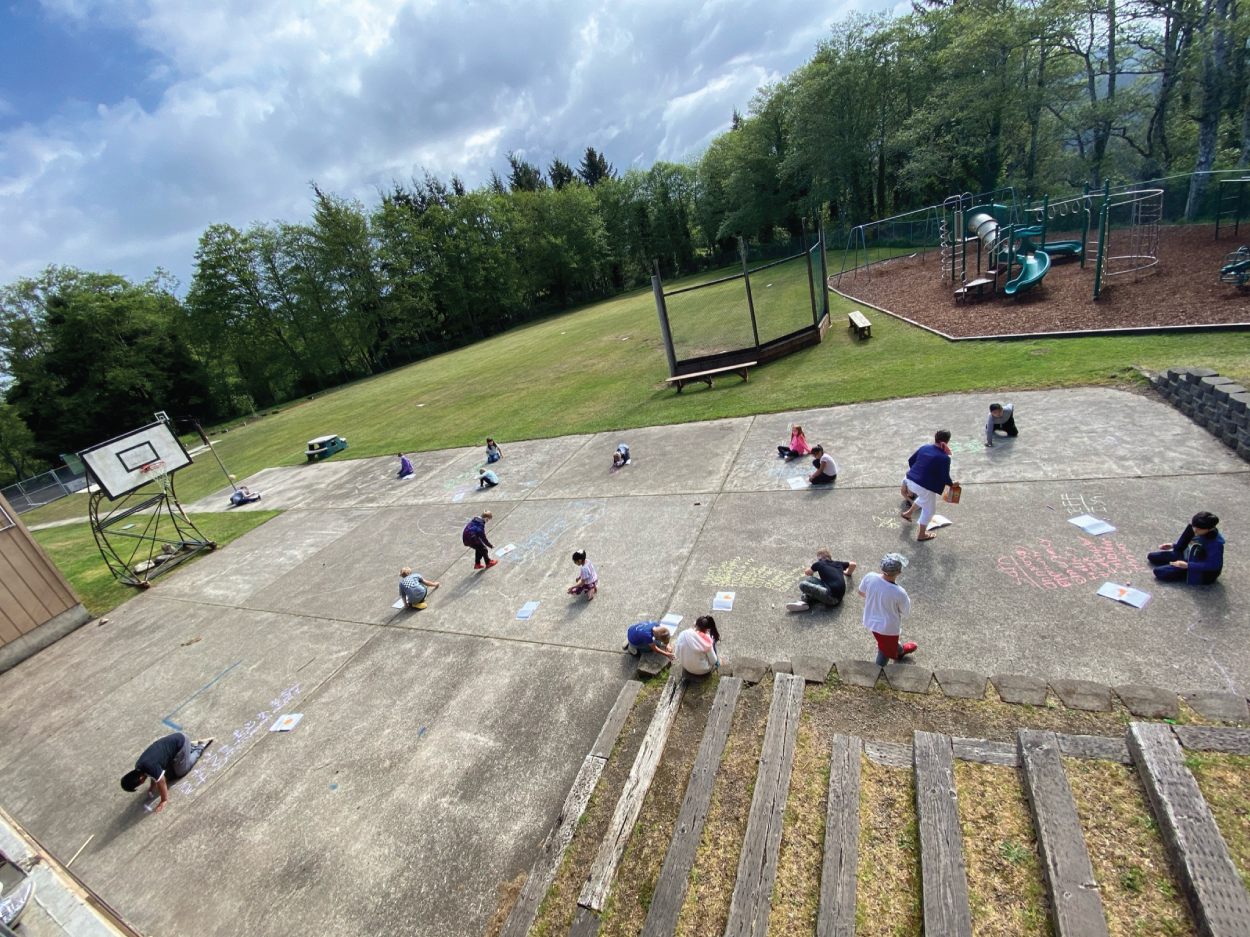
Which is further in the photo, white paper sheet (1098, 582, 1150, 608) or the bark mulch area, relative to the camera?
the bark mulch area

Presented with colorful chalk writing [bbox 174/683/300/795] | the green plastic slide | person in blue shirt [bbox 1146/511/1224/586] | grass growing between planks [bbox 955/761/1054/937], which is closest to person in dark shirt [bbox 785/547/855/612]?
grass growing between planks [bbox 955/761/1054/937]

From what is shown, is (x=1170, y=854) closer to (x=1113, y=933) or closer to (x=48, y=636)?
(x=1113, y=933)

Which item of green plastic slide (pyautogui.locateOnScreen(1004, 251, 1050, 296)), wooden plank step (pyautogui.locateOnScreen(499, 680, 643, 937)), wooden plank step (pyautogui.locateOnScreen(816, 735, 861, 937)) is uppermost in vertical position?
green plastic slide (pyautogui.locateOnScreen(1004, 251, 1050, 296))

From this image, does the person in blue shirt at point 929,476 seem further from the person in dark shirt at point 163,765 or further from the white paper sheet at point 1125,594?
the person in dark shirt at point 163,765

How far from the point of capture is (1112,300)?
1541cm

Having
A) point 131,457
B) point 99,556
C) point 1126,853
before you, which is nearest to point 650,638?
point 1126,853

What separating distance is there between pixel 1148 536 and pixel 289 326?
6481 cm

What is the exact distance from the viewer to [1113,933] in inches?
126

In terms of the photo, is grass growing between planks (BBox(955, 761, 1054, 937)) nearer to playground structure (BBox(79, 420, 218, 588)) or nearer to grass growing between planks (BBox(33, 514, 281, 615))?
playground structure (BBox(79, 420, 218, 588))

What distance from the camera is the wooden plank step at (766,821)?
3.71 m

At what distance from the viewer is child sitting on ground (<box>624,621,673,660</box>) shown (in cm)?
667

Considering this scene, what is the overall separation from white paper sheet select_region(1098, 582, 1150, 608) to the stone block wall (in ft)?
13.6

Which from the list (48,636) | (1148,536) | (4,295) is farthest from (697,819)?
(4,295)

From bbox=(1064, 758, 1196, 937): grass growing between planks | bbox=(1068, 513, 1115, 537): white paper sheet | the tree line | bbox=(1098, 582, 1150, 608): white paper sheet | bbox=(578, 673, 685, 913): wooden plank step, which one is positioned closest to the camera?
bbox=(1064, 758, 1196, 937): grass growing between planks
